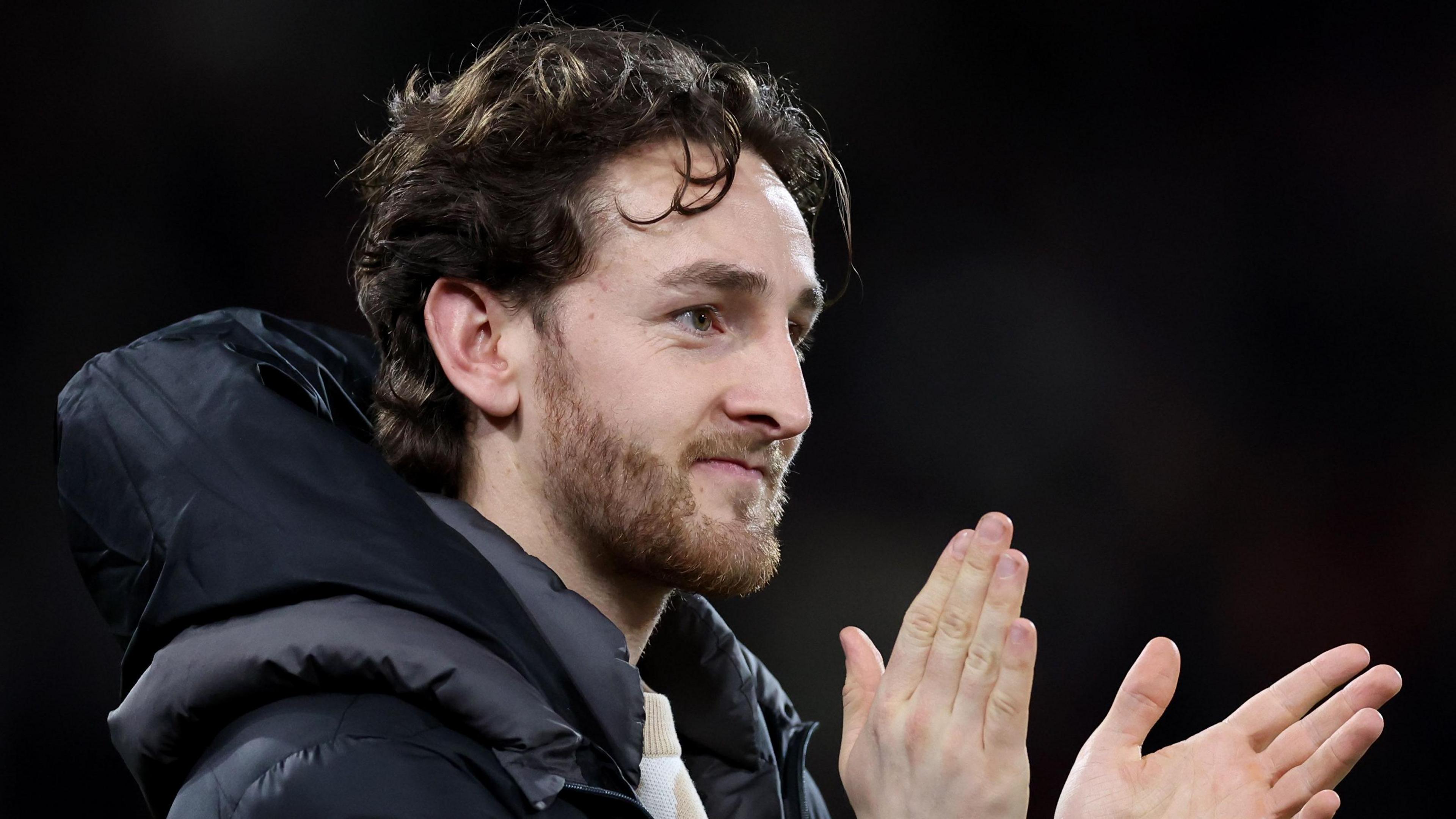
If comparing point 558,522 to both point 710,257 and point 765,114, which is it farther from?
point 765,114

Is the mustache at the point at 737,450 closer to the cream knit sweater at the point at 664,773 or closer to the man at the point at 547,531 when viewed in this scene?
the man at the point at 547,531

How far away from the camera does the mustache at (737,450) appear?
1212 mm

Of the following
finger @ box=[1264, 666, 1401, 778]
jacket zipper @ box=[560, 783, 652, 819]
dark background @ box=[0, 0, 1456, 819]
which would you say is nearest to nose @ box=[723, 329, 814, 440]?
jacket zipper @ box=[560, 783, 652, 819]

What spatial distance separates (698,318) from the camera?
1.26 metres

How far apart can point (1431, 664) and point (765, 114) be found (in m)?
2.18

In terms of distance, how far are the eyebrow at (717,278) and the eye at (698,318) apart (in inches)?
0.9

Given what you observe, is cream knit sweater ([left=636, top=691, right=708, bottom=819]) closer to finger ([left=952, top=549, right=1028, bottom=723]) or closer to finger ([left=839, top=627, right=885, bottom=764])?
finger ([left=839, top=627, right=885, bottom=764])

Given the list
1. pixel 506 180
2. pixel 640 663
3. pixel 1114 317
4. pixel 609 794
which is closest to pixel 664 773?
pixel 640 663

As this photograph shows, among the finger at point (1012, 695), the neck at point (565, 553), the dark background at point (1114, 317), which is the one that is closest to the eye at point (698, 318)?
the neck at point (565, 553)

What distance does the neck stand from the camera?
1.26 m

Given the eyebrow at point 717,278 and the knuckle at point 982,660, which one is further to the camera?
the eyebrow at point 717,278

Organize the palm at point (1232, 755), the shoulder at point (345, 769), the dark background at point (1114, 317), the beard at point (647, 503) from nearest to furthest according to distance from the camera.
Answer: the shoulder at point (345, 769) → the palm at point (1232, 755) → the beard at point (647, 503) → the dark background at point (1114, 317)

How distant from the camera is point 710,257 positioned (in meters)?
1.25

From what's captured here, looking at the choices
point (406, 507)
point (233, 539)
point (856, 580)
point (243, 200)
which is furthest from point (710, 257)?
point (856, 580)
